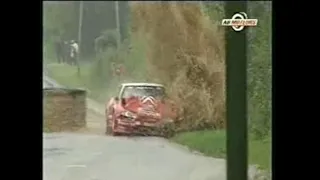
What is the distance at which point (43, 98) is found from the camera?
213 centimetres

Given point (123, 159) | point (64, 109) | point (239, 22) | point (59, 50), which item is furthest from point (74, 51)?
point (239, 22)

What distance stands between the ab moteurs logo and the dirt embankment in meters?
0.07

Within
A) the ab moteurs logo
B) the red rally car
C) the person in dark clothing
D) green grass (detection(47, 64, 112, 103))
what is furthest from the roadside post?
the person in dark clothing

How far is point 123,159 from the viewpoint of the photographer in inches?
86.9

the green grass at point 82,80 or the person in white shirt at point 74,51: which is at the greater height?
the person in white shirt at point 74,51

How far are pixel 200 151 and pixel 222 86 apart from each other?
248 millimetres

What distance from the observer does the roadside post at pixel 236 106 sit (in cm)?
217

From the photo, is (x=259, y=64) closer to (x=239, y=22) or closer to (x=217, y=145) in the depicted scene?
(x=239, y=22)

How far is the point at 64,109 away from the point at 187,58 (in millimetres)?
483

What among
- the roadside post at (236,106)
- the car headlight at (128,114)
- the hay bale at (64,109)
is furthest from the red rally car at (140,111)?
the roadside post at (236,106)

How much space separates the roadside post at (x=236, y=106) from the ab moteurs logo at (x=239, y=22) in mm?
18

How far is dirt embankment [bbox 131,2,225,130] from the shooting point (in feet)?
7.20

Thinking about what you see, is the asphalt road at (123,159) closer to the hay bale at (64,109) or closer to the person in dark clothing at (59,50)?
the hay bale at (64,109)

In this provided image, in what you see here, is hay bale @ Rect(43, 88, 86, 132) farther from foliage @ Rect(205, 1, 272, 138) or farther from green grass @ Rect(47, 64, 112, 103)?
foliage @ Rect(205, 1, 272, 138)
